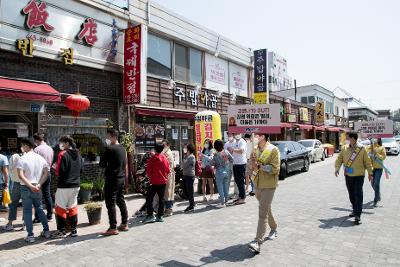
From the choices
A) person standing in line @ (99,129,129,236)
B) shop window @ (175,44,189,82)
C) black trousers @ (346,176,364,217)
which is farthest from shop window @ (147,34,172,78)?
black trousers @ (346,176,364,217)

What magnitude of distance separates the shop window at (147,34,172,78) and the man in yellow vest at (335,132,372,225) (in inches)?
321

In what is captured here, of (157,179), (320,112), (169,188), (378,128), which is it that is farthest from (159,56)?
(320,112)

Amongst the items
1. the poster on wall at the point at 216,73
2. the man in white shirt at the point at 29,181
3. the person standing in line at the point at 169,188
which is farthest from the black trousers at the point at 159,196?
the poster on wall at the point at 216,73

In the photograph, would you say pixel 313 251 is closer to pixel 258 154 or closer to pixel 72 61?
pixel 258 154

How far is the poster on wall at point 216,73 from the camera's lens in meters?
16.1

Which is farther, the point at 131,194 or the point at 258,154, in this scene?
the point at 131,194

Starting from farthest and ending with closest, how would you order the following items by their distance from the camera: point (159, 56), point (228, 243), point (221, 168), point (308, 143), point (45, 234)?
point (308, 143)
point (159, 56)
point (221, 168)
point (45, 234)
point (228, 243)

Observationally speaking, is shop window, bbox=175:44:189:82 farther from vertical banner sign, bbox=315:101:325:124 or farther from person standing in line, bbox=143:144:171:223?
vertical banner sign, bbox=315:101:325:124

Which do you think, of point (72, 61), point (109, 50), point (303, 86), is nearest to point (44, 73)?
point (72, 61)

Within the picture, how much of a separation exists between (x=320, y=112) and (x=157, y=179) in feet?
103

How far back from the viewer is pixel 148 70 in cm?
1269

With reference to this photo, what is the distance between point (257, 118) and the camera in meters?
7.87

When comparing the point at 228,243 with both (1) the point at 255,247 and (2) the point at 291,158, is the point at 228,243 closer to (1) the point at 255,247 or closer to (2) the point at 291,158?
(1) the point at 255,247

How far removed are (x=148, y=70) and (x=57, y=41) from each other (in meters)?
3.92
